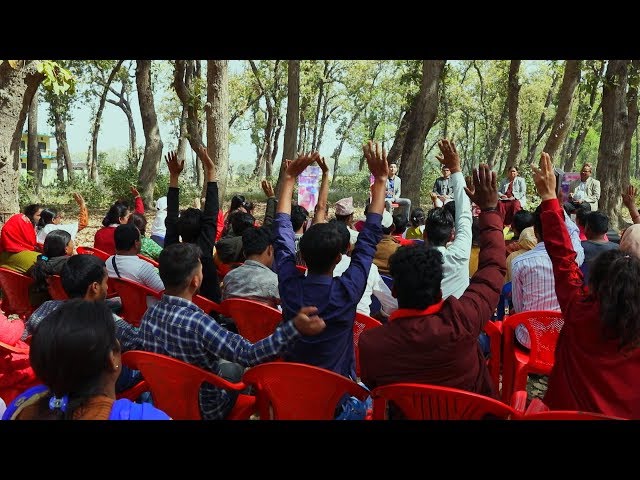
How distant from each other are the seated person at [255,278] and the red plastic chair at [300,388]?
128 cm

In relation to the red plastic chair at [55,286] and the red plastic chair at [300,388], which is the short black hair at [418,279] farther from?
the red plastic chair at [55,286]

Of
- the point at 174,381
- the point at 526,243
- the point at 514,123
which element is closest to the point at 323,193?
the point at 526,243

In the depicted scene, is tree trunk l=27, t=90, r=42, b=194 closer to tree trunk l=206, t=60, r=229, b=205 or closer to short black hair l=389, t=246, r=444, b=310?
tree trunk l=206, t=60, r=229, b=205

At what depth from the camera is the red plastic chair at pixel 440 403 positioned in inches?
82.0

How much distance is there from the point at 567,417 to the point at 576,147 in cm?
3033

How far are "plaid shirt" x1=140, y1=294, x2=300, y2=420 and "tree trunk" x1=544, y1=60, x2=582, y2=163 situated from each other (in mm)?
11691

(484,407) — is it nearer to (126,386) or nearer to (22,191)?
(126,386)

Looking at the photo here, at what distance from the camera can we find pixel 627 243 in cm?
371

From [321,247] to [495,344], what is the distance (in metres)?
1.69

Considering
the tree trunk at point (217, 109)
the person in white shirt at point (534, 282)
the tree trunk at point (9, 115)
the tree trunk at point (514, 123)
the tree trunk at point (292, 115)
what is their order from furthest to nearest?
the tree trunk at point (514, 123) < the tree trunk at point (292, 115) < the tree trunk at point (217, 109) < the tree trunk at point (9, 115) < the person in white shirt at point (534, 282)

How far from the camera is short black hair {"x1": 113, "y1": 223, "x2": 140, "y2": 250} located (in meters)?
4.34

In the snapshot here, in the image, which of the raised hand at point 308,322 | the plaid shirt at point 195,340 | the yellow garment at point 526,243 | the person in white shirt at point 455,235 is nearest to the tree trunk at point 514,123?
the yellow garment at point 526,243

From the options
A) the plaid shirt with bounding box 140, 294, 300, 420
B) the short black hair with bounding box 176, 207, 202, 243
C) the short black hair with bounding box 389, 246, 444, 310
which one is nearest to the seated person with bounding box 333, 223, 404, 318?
the short black hair with bounding box 176, 207, 202, 243

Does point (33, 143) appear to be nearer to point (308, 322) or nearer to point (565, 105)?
point (565, 105)
